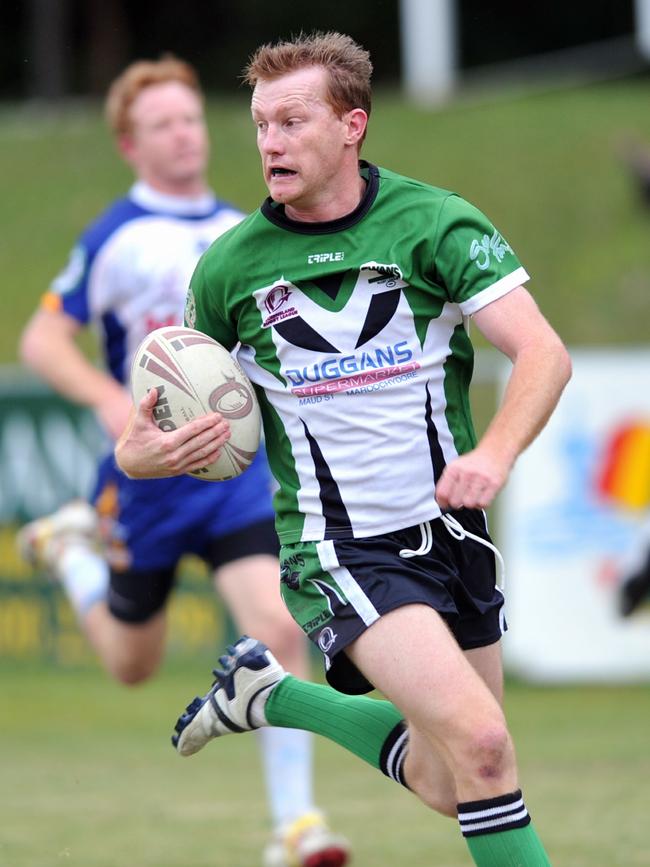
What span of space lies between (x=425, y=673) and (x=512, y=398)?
2.34 ft

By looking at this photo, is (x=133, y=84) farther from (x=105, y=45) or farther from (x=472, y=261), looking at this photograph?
(x=105, y=45)

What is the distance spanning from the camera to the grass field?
262 inches

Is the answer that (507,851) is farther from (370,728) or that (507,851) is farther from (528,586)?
(528,586)

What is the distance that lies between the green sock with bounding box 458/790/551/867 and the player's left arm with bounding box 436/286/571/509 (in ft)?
2.41

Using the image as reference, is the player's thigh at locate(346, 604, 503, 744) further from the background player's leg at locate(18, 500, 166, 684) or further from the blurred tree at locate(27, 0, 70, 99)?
the blurred tree at locate(27, 0, 70, 99)

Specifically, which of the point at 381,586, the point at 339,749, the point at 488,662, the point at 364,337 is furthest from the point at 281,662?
the point at 339,749

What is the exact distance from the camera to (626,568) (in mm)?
10812

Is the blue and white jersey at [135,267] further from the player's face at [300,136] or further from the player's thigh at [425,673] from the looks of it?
the player's thigh at [425,673]

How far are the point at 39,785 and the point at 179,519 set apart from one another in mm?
2177

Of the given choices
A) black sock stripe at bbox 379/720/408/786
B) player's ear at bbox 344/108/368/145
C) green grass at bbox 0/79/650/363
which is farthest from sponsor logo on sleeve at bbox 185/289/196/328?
green grass at bbox 0/79/650/363

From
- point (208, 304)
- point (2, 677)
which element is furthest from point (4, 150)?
point (208, 304)

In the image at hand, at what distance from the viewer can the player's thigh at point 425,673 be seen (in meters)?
4.09

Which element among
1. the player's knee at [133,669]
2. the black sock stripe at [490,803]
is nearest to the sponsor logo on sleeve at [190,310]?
the black sock stripe at [490,803]

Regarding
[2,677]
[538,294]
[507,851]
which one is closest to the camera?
[507,851]
